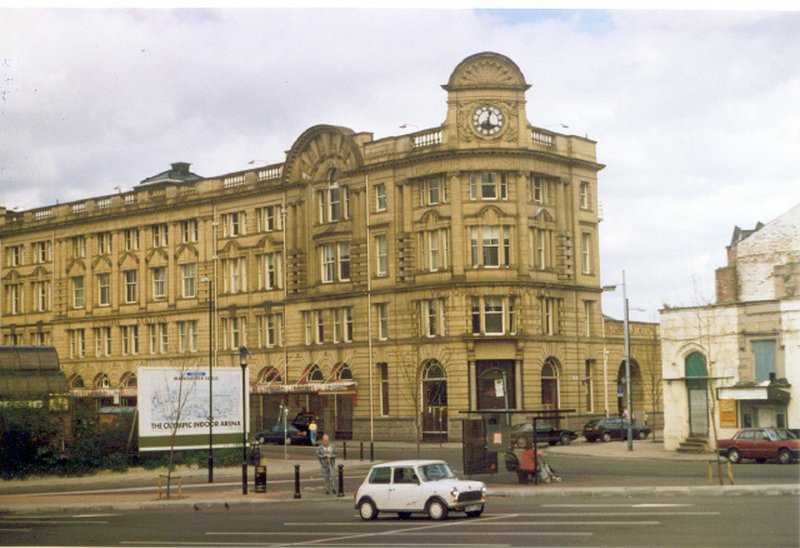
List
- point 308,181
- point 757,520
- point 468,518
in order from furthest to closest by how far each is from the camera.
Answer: point 308,181 < point 468,518 < point 757,520

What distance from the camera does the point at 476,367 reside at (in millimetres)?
78062

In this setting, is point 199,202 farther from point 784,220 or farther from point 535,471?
point 535,471

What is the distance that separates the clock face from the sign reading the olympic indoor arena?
29.2m

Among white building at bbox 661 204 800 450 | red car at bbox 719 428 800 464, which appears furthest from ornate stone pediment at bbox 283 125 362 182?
red car at bbox 719 428 800 464

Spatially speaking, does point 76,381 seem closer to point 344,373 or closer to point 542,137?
point 344,373

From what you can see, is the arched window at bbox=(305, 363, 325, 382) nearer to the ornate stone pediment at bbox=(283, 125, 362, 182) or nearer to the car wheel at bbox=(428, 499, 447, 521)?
the ornate stone pediment at bbox=(283, 125, 362, 182)

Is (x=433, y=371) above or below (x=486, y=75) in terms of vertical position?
below

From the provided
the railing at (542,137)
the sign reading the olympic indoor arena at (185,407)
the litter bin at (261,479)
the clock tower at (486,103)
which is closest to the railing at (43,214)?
the clock tower at (486,103)

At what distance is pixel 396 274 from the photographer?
268 ft

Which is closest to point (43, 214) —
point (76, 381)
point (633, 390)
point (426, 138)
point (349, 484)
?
point (76, 381)

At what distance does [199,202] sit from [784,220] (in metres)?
50.4

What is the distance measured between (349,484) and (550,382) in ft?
124

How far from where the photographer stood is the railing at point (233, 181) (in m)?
93.8

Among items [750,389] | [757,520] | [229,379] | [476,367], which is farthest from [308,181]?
[757,520]
